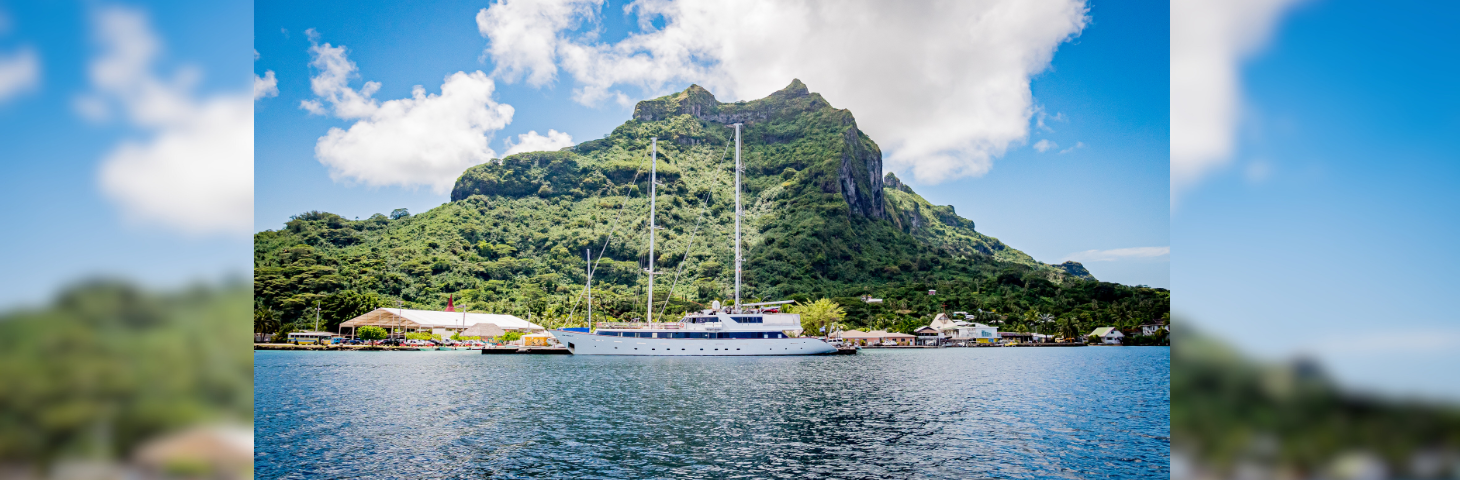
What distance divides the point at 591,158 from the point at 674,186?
9261 mm

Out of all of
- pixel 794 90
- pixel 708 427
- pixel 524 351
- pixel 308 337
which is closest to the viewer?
pixel 708 427

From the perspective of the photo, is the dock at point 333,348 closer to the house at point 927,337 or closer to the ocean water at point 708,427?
the ocean water at point 708,427

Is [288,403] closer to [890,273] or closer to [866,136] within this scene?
[890,273]

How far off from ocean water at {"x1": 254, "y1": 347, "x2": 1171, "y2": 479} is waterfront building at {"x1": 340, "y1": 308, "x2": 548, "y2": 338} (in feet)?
62.3

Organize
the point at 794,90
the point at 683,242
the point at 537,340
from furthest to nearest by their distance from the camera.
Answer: the point at 794,90, the point at 683,242, the point at 537,340

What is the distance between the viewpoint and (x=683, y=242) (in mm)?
51062

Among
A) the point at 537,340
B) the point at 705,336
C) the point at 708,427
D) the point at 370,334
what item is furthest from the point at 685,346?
the point at 370,334

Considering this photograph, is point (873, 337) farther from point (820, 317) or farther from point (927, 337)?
point (927, 337)

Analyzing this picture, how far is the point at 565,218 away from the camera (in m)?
54.9
